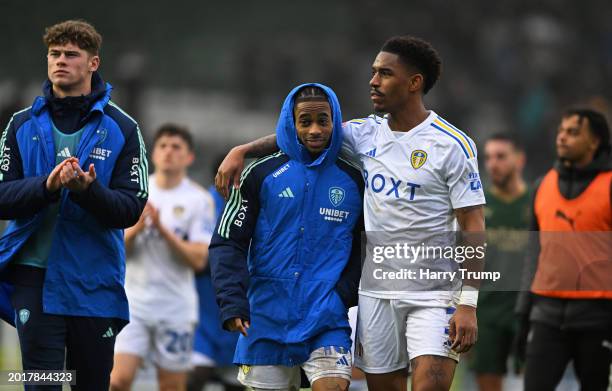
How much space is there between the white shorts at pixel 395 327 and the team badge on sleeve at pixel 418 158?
27.2 inches

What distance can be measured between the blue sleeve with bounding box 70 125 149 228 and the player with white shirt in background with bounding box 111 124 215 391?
2.70 m

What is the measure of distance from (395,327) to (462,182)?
81cm

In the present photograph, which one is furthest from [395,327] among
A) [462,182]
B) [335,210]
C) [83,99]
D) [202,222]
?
[202,222]

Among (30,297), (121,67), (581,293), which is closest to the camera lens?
(30,297)

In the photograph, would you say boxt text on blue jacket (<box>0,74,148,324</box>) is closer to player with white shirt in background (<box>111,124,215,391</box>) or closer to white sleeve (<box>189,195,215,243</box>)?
player with white shirt in background (<box>111,124,215,391</box>)

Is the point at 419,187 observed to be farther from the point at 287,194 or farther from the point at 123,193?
the point at 123,193

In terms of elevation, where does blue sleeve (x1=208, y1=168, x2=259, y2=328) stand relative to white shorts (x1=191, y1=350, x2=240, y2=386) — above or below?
above


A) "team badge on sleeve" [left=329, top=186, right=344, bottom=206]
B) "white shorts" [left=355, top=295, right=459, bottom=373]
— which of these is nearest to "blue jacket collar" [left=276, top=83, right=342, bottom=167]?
"team badge on sleeve" [left=329, top=186, right=344, bottom=206]

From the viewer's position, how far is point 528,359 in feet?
25.3

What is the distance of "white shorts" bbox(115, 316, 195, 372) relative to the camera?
8938 millimetres

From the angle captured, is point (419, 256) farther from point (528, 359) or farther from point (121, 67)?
point (121, 67)

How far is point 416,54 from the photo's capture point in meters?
6.18

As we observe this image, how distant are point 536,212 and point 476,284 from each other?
2.30 m

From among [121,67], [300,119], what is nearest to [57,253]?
[300,119]
